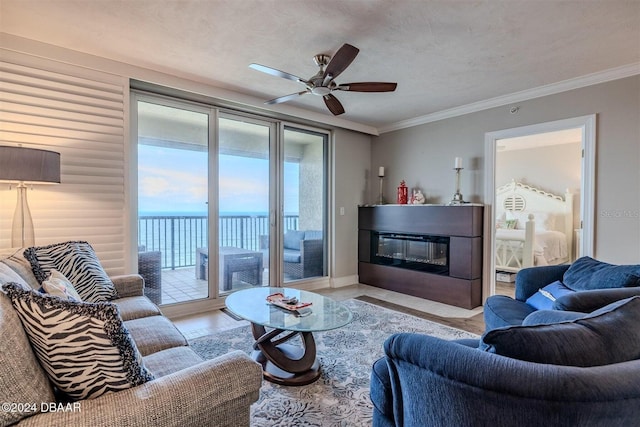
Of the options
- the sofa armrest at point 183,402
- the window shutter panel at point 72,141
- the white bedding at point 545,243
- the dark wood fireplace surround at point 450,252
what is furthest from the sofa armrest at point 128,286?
the white bedding at point 545,243

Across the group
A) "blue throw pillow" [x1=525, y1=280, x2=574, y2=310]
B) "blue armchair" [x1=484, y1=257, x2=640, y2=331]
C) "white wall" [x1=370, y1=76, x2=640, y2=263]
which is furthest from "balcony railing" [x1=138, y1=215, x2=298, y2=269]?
"blue throw pillow" [x1=525, y1=280, x2=574, y2=310]

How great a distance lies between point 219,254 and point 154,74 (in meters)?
1.98

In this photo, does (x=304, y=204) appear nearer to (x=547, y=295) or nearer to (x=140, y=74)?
(x=140, y=74)

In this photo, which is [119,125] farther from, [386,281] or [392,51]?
[386,281]

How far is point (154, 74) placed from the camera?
3.01m

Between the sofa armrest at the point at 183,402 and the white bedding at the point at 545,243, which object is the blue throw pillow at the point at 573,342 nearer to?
the sofa armrest at the point at 183,402

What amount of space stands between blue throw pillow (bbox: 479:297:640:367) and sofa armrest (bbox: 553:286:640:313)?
62 cm

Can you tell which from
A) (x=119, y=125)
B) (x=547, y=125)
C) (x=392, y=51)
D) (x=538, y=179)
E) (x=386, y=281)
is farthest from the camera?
(x=538, y=179)

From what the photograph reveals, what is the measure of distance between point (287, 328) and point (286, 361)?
40 cm

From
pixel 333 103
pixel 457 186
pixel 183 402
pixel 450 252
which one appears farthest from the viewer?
pixel 457 186

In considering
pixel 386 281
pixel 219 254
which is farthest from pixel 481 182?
pixel 219 254

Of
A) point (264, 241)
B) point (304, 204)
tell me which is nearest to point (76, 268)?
point (264, 241)

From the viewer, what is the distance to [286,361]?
2.17 metres

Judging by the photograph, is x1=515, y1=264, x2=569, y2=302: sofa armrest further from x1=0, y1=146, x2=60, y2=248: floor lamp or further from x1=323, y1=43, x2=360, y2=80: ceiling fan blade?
x1=0, y1=146, x2=60, y2=248: floor lamp
